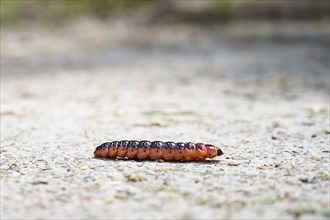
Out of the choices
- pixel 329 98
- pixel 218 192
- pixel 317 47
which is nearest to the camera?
pixel 218 192

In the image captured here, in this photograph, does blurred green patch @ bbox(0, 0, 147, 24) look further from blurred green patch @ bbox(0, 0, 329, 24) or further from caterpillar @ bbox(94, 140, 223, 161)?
Result: caterpillar @ bbox(94, 140, 223, 161)

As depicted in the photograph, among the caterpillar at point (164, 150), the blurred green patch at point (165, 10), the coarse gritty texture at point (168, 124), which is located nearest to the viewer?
the coarse gritty texture at point (168, 124)


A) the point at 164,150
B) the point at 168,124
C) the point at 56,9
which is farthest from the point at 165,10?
the point at 164,150

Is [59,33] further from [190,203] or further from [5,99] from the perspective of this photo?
[190,203]

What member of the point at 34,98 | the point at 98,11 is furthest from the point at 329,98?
the point at 98,11

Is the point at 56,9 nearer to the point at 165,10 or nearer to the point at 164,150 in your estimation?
the point at 165,10

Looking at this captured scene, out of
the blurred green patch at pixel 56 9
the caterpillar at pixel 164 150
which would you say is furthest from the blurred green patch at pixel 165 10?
the caterpillar at pixel 164 150

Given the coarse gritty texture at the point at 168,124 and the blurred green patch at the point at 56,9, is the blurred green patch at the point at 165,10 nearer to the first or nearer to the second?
the blurred green patch at the point at 56,9
